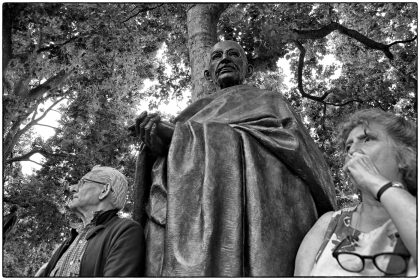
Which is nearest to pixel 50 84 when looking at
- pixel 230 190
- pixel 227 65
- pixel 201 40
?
Answer: pixel 201 40

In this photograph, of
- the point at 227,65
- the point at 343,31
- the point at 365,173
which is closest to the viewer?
the point at 365,173

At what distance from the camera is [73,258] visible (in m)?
3.71

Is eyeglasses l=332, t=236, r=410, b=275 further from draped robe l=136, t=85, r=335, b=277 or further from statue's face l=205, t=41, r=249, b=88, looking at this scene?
statue's face l=205, t=41, r=249, b=88

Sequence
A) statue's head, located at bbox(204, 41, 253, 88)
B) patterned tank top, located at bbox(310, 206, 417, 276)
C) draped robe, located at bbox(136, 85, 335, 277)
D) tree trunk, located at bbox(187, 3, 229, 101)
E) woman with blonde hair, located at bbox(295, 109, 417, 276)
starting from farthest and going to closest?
tree trunk, located at bbox(187, 3, 229, 101), statue's head, located at bbox(204, 41, 253, 88), draped robe, located at bbox(136, 85, 335, 277), patterned tank top, located at bbox(310, 206, 417, 276), woman with blonde hair, located at bbox(295, 109, 417, 276)

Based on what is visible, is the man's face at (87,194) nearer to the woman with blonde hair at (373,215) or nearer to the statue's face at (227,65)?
the statue's face at (227,65)

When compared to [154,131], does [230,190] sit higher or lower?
lower

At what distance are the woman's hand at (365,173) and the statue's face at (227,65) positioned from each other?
2020 millimetres

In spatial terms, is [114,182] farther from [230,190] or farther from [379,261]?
[379,261]

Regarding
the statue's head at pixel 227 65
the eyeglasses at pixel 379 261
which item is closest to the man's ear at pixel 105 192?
the statue's head at pixel 227 65

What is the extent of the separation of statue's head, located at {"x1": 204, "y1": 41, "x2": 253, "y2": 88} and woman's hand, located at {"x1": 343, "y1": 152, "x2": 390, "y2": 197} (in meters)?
2.02

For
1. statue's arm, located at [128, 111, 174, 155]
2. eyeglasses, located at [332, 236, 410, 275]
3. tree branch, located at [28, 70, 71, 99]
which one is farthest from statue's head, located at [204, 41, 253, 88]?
tree branch, located at [28, 70, 71, 99]

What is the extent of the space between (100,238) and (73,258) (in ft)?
0.67

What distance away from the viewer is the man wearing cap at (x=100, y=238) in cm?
345

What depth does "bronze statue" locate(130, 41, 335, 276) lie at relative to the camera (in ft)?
10.5
